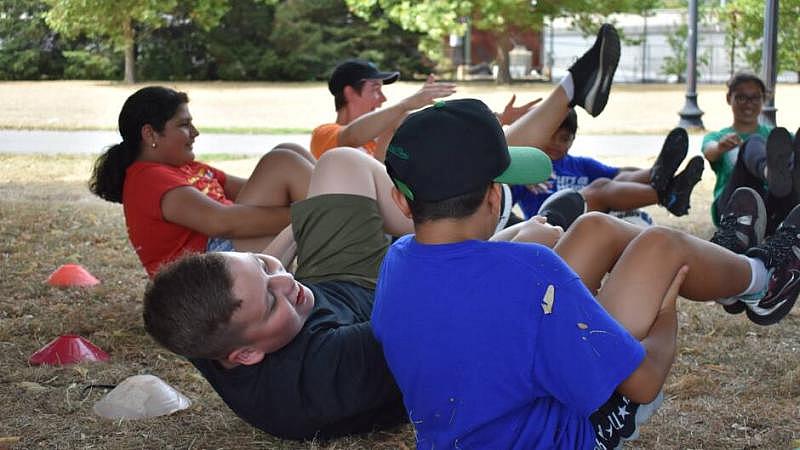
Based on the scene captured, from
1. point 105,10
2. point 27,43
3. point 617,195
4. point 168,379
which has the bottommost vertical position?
point 168,379

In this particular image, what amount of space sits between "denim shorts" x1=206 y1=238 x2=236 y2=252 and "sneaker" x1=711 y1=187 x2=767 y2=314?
2031 mm

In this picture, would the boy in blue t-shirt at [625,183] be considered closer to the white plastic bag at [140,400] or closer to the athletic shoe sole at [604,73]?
the athletic shoe sole at [604,73]

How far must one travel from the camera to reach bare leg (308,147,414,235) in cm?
328

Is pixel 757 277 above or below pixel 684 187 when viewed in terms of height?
above

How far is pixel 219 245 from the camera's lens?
4363 millimetres

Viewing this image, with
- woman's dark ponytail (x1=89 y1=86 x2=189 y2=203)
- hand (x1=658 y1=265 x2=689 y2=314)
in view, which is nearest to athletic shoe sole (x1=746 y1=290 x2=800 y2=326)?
hand (x1=658 y1=265 x2=689 y2=314)

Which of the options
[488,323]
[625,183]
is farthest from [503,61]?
[488,323]

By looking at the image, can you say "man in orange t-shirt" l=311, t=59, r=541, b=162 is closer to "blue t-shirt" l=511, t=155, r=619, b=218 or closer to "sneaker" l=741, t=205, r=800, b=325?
"blue t-shirt" l=511, t=155, r=619, b=218

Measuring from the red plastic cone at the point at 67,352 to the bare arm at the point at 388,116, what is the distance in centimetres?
161

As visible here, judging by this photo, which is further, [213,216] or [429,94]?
[429,94]

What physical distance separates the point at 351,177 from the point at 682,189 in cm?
290

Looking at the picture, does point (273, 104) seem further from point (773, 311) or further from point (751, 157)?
point (773, 311)

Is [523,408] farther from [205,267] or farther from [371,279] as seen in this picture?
→ [371,279]

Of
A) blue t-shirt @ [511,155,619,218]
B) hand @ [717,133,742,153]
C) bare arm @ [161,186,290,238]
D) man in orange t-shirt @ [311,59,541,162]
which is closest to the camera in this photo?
bare arm @ [161,186,290,238]
